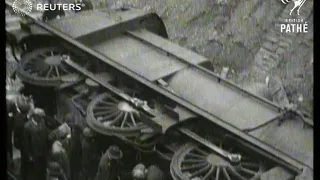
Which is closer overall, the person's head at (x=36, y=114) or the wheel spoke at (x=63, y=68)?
the person's head at (x=36, y=114)

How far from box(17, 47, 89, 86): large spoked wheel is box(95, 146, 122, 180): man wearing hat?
117 cm

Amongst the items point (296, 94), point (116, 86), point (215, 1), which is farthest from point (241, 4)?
point (116, 86)

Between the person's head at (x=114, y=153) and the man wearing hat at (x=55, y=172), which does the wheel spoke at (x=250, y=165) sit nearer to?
the person's head at (x=114, y=153)

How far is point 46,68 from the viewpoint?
6.51 m

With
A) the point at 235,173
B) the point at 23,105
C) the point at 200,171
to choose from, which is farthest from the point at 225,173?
the point at 23,105

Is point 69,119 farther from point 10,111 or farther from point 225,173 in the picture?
point 225,173

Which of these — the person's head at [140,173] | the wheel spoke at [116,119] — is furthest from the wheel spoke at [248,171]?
the wheel spoke at [116,119]

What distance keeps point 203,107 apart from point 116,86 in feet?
3.09

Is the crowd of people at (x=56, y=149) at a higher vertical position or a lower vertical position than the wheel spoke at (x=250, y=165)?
lower

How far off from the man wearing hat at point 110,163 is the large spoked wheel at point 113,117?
161 mm

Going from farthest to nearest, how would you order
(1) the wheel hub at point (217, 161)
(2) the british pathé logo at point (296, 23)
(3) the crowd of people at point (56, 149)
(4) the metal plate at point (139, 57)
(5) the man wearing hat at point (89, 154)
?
(4) the metal plate at point (139, 57) < (2) the british pathé logo at point (296, 23) < (5) the man wearing hat at point (89, 154) < (3) the crowd of people at point (56, 149) < (1) the wheel hub at point (217, 161)

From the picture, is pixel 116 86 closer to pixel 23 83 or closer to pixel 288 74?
pixel 23 83

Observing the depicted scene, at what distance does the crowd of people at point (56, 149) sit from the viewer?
556cm

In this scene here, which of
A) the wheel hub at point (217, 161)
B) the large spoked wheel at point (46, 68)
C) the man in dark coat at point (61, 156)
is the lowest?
the man in dark coat at point (61, 156)
